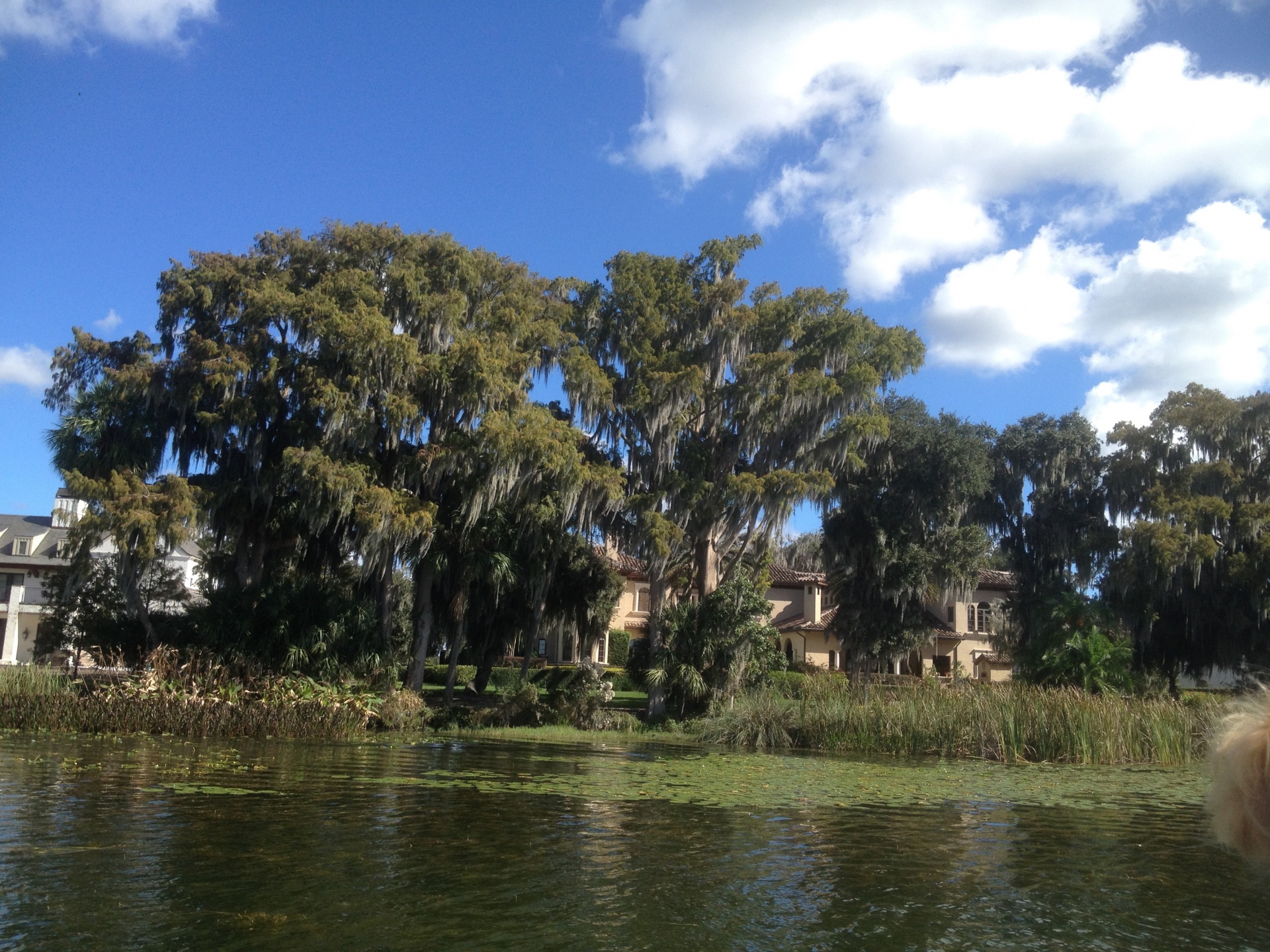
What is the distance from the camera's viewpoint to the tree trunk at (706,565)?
30.5m

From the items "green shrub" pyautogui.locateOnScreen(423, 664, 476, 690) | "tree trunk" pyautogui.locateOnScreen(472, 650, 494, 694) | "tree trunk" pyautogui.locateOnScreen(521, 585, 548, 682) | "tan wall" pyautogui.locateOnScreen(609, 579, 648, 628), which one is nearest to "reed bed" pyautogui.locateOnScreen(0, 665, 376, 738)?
"tree trunk" pyautogui.locateOnScreen(521, 585, 548, 682)

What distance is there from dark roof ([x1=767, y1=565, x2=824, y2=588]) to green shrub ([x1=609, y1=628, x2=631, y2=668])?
8379 millimetres

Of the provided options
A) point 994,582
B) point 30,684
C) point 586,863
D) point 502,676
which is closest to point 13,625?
point 502,676

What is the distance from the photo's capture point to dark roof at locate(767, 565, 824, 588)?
49812 mm

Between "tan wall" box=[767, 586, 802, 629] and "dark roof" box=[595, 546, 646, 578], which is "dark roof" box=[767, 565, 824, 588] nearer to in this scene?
"tan wall" box=[767, 586, 802, 629]

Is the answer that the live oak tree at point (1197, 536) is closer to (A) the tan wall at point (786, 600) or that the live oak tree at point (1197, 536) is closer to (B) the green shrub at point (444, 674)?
(A) the tan wall at point (786, 600)

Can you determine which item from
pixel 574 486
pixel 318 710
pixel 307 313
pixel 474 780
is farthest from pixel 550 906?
pixel 307 313

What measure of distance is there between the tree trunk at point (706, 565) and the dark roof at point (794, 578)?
760 inches

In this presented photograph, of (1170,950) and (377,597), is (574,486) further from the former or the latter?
(1170,950)

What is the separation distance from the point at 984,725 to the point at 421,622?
15.0 m

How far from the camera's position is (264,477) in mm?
25531

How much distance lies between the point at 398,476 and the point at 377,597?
378cm

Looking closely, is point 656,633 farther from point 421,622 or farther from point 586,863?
point 586,863

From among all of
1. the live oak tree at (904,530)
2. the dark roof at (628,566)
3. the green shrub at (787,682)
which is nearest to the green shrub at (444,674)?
the dark roof at (628,566)
